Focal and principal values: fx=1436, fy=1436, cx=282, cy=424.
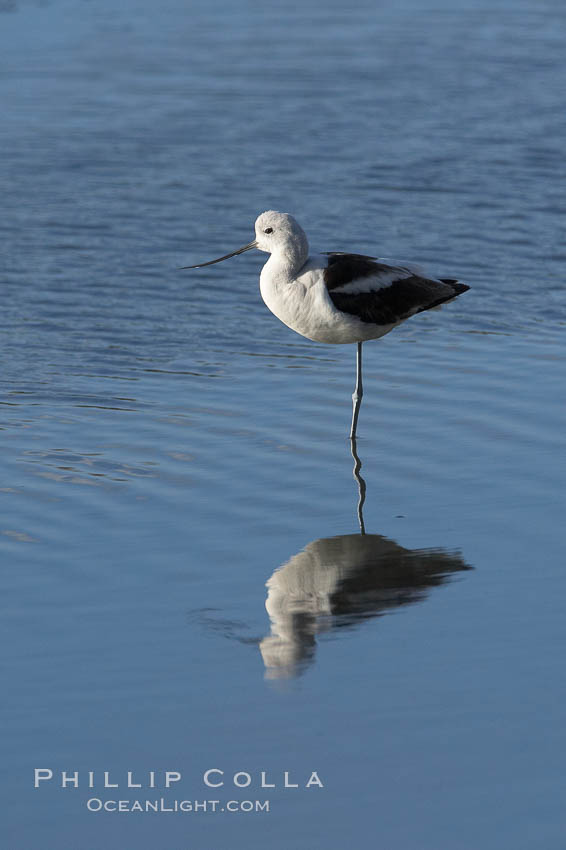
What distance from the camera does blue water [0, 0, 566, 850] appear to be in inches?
186

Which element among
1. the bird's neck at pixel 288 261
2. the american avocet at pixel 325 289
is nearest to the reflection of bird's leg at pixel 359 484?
the american avocet at pixel 325 289

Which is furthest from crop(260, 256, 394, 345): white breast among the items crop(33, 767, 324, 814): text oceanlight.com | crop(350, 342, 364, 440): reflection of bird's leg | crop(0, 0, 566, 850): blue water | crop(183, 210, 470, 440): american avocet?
crop(33, 767, 324, 814): text oceanlight.com

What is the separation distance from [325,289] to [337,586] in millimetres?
2381

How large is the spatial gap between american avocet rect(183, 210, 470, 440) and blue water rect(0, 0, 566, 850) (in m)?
0.58

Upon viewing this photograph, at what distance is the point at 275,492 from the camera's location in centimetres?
735

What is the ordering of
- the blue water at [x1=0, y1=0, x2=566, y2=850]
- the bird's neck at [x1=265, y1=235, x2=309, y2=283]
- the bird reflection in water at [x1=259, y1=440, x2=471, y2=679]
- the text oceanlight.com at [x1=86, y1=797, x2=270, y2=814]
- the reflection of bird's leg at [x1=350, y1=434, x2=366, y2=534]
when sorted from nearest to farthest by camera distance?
the text oceanlight.com at [x1=86, y1=797, x2=270, y2=814] → the blue water at [x1=0, y1=0, x2=566, y2=850] → the bird reflection in water at [x1=259, y1=440, x2=471, y2=679] → the reflection of bird's leg at [x1=350, y1=434, x2=366, y2=534] → the bird's neck at [x1=265, y1=235, x2=309, y2=283]

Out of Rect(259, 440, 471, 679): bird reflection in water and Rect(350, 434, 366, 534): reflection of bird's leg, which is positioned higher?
Rect(350, 434, 366, 534): reflection of bird's leg

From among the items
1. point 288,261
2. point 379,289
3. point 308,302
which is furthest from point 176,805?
point 379,289

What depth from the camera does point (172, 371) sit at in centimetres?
960

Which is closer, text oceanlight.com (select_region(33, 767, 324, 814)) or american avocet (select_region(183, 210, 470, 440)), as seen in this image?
text oceanlight.com (select_region(33, 767, 324, 814))

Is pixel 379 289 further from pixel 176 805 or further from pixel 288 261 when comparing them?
pixel 176 805

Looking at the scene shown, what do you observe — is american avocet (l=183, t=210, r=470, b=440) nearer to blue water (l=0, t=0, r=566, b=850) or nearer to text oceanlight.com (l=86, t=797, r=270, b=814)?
blue water (l=0, t=0, r=566, b=850)

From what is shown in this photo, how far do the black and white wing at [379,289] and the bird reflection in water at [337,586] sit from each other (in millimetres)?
1720

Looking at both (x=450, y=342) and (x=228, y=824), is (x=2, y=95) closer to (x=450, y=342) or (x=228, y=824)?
(x=450, y=342)
